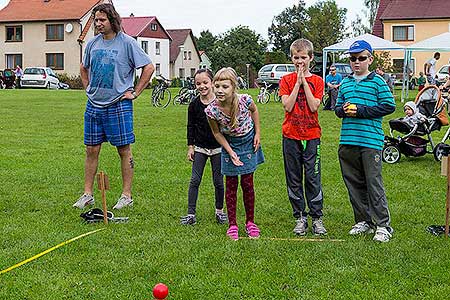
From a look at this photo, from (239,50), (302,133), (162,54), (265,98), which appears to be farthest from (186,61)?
(302,133)

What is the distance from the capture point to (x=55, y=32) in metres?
54.1

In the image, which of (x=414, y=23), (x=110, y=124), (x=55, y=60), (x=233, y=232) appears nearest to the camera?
(x=233, y=232)

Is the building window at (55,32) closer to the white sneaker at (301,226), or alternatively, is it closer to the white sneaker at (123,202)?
the white sneaker at (123,202)

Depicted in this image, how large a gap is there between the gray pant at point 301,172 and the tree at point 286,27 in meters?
77.8

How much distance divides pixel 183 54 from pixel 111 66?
2515 inches

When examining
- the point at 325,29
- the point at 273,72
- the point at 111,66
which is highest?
the point at 325,29

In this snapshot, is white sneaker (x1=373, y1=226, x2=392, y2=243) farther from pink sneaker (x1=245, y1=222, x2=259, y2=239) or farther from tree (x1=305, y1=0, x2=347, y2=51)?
tree (x1=305, y1=0, x2=347, y2=51)

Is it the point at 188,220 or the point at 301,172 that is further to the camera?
the point at 188,220

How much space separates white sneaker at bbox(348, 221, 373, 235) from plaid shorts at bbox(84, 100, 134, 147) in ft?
7.76

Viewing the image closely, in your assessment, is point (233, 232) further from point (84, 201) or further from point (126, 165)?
point (84, 201)

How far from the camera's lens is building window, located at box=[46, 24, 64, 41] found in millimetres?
53825

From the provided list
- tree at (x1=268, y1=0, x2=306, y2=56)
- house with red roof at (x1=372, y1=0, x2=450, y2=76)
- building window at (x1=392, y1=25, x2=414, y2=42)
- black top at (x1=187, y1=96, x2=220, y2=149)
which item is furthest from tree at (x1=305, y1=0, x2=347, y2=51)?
black top at (x1=187, y1=96, x2=220, y2=149)

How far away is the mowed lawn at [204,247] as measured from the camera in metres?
4.31

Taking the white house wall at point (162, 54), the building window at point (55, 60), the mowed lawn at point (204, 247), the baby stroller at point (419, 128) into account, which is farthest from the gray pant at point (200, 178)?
the white house wall at point (162, 54)
